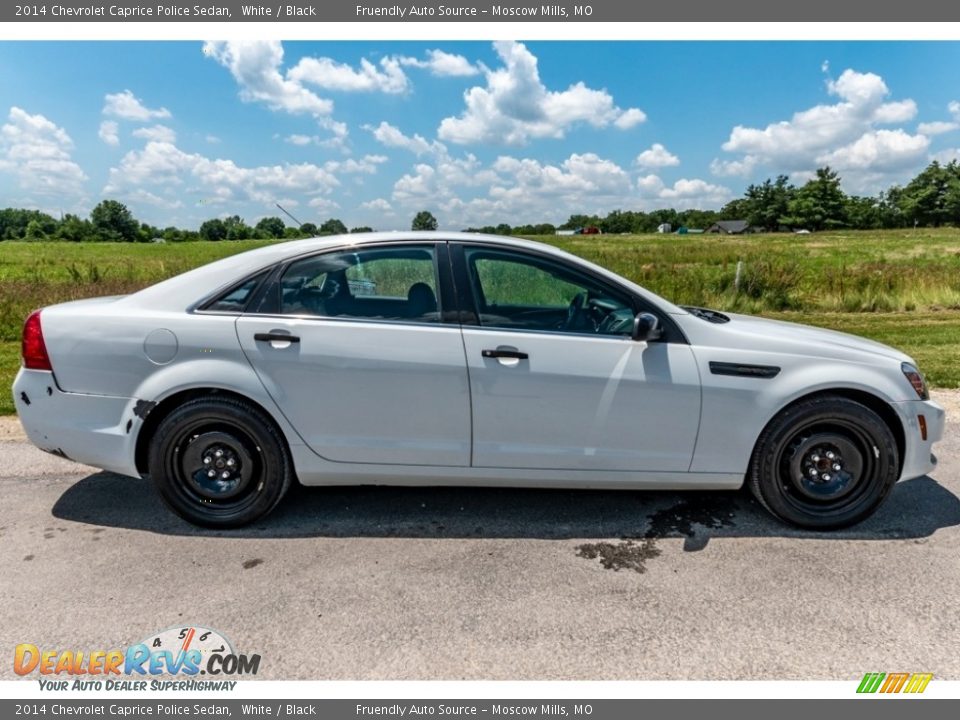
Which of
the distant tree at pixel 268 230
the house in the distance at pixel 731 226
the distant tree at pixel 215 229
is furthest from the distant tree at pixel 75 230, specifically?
the house in the distance at pixel 731 226

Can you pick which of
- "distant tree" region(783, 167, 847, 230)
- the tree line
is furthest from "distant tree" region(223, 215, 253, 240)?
"distant tree" region(783, 167, 847, 230)

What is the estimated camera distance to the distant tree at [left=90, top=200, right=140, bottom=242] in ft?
242

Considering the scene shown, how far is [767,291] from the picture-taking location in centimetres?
1145

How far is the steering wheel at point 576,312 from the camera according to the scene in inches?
122

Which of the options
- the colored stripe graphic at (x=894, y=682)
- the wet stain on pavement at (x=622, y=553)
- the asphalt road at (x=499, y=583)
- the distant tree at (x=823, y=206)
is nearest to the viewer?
the colored stripe graphic at (x=894, y=682)

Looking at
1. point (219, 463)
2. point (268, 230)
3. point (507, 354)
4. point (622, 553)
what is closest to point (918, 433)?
point (622, 553)

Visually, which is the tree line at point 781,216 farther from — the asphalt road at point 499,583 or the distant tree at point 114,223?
the asphalt road at point 499,583

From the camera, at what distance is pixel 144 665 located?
2174 mm

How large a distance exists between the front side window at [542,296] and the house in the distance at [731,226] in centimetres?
11161

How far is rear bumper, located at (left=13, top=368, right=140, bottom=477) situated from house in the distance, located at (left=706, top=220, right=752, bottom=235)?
371 feet

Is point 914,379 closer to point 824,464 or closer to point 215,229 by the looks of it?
point 824,464
